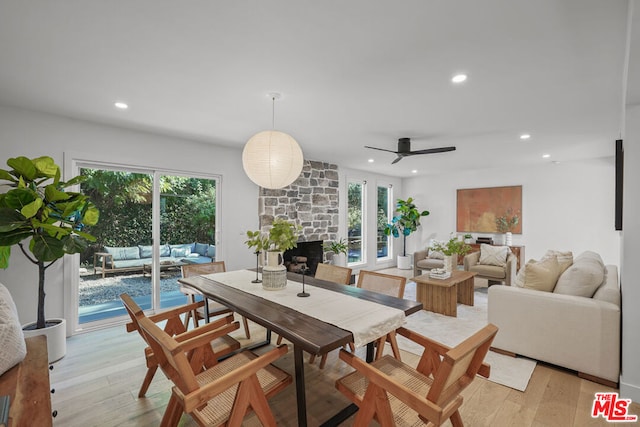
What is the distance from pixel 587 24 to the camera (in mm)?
1701

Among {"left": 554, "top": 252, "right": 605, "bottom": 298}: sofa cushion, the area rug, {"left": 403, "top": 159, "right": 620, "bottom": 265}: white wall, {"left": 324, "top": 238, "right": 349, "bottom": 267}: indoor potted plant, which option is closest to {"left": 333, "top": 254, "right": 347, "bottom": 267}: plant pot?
{"left": 324, "top": 238, "right": 349, "bottom": 267}: indoor potted plant

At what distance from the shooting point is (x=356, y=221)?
6.98 m

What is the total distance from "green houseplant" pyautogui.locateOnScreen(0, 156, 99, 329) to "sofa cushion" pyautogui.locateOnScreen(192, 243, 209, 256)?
5.06ft

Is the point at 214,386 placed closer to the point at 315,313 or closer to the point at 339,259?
the point at 315,313

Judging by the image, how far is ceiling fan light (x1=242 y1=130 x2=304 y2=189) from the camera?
2.32 metres

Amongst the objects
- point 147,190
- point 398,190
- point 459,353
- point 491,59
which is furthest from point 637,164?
point 398,190

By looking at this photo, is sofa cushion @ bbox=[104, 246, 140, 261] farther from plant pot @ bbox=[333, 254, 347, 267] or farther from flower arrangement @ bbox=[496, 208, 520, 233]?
flower arrangement @ bbox=[496, 208, 520, 233]

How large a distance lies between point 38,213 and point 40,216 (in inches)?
1.1

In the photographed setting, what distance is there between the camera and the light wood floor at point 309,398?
1.98 m

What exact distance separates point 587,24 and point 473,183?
560 centimetres

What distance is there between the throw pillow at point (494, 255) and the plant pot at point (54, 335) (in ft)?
19.8

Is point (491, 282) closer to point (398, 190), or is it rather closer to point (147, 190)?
point (398, 190)

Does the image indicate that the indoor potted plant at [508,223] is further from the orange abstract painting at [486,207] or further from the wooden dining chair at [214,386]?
the wooden dining chair at [214,386]

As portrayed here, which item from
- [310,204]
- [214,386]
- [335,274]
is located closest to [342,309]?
[214,386]
